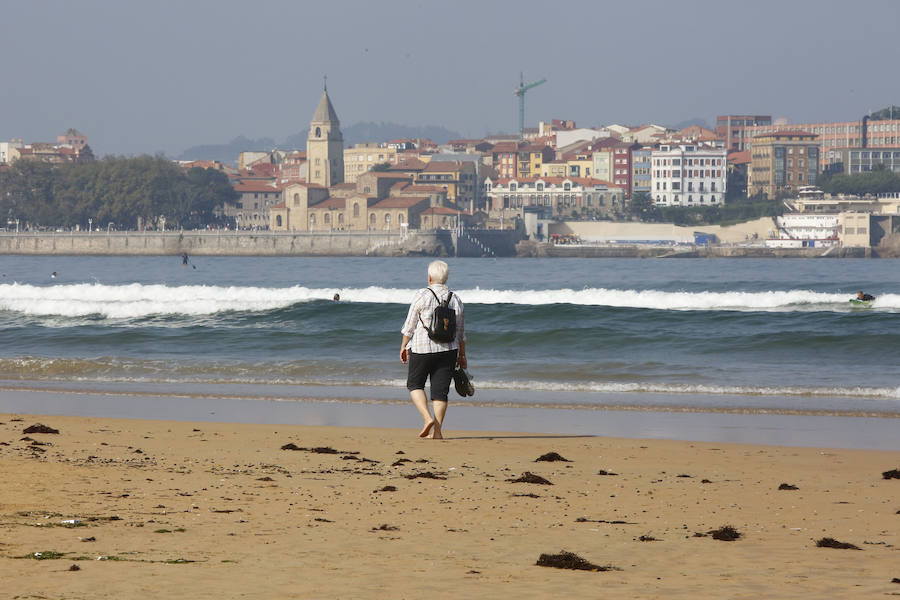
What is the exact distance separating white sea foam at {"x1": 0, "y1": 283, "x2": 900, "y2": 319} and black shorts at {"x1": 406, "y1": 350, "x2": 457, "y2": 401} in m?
18.1

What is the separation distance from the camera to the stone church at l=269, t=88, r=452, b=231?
432 feet

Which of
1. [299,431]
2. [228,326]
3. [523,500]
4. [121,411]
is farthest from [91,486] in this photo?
[228,326]

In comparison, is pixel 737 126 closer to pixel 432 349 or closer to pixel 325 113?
pixel 325 113

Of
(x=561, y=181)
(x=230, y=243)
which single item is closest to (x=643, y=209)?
(x=561, y=181)

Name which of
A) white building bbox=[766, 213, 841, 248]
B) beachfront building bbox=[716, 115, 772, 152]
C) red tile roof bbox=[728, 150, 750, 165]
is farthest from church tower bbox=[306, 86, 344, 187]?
beachfront building bbox=[716, 115, 772, 152]

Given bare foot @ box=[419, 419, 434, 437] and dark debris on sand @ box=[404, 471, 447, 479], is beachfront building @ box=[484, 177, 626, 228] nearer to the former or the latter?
bare foot @ box=[419, 419, 434, 437]

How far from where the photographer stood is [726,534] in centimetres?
521

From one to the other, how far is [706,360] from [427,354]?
9227mm

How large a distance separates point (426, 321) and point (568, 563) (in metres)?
3.93

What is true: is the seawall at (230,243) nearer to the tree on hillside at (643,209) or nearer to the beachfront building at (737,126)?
the tree on hillside at (643,209)

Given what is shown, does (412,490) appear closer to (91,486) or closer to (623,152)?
(91,486)

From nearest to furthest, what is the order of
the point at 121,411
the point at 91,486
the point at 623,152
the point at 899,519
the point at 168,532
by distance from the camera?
the point at 168,532
the point at 899,519
the point at 91,486
the point at 121,411
the point at 623,152

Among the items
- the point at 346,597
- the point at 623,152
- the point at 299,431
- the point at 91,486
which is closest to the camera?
the point at 346,597

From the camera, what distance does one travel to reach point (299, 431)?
9281 mm
